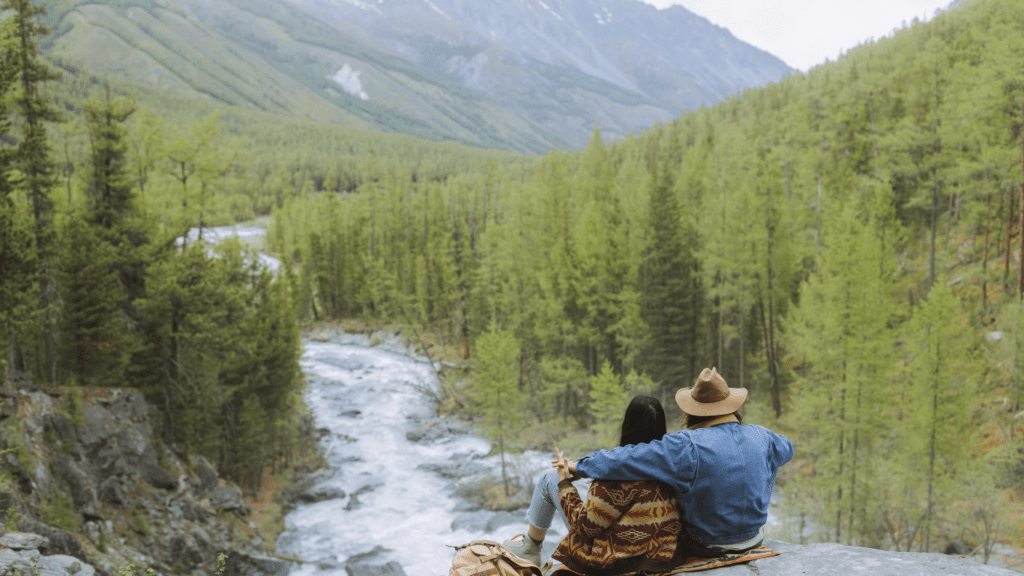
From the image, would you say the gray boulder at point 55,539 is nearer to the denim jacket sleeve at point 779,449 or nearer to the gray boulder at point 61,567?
the gray boulder at point 61,567

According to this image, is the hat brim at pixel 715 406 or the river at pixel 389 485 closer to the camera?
the hat brim at pixel 715 406

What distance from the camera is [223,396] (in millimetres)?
21500

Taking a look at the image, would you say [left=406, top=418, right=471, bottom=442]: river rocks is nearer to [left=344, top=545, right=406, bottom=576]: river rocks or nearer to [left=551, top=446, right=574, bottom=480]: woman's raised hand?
[left=344, top=545, right=406, bottom=576]: river rocks

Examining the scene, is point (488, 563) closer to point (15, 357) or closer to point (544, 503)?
point (544, 503)

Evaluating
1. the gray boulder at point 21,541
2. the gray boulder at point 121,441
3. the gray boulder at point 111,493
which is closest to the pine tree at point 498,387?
the gray boulder at point 121,441

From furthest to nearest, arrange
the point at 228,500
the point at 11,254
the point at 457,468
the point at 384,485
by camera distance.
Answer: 1. the point at 457,468
2. the point at 384,485
3. the point at 228,500
4. the point at 11,254

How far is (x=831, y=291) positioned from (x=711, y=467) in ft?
57.5

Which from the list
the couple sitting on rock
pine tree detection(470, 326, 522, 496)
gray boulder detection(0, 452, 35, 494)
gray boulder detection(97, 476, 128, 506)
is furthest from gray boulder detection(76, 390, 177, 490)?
the couple sitting on rock

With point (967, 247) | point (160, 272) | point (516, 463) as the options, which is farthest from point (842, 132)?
point (160, 272)

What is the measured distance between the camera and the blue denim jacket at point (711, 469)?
328cm

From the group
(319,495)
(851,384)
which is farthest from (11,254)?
(851,384)

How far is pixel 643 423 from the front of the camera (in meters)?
3.42

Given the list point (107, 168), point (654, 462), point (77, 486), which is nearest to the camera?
point (654, 462)

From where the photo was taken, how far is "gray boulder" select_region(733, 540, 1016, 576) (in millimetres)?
3160
